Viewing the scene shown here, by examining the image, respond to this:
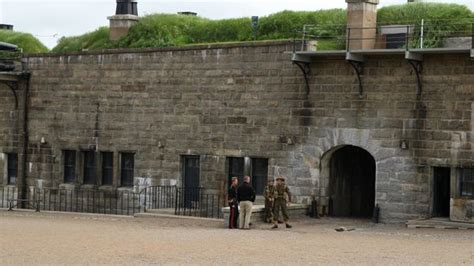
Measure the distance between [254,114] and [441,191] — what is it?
5.74 metres

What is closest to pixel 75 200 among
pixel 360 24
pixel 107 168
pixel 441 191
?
pixel 107 168

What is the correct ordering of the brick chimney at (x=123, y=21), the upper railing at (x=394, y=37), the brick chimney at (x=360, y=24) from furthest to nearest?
the brick chimney at (x=123, y=21) < the brick chimney at (x=360, y=24) < the upper railing at (x=394, y=37)

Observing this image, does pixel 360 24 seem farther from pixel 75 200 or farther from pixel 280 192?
pixel 75 200

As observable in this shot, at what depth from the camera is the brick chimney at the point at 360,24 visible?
26.2 metres

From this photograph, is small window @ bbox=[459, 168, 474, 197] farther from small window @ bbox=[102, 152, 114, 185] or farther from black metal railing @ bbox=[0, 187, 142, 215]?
small window @ bbox=[102, 152, 114, 185]

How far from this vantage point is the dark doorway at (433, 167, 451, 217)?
25.4 meters

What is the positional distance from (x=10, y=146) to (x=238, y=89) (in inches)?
382

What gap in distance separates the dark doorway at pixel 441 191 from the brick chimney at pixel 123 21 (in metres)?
12.7

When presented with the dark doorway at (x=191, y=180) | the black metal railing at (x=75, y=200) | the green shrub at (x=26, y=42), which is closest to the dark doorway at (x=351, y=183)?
the dark doorway at (x=191, y=180)

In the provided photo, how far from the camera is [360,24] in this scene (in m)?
26.3

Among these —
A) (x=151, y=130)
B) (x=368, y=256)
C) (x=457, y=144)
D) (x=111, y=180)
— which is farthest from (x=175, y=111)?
(x=368, y=256)

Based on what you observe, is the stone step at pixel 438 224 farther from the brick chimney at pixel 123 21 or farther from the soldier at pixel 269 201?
the brick chimney at pixel 123 21

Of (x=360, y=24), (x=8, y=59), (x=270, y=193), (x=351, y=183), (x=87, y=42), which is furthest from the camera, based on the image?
(x=87, y=42)

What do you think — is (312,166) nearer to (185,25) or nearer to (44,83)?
(185,25)
